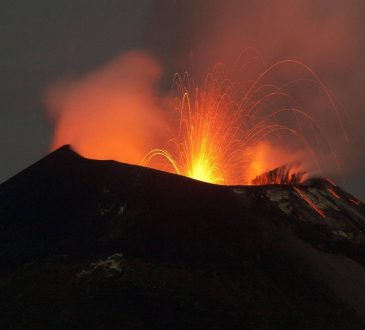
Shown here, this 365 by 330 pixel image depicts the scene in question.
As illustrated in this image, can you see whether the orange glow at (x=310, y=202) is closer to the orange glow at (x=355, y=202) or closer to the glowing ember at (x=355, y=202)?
the orange glow at (x=355, y=202)

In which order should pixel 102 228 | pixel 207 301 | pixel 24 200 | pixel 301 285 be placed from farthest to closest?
pixel 24 200 < pixel 102 228 < pixel 301 285 < pixel 207 301

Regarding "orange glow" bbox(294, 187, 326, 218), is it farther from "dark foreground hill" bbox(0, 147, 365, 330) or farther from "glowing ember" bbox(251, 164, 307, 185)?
"glowing ember" bbox(251, 164, 307, 185)

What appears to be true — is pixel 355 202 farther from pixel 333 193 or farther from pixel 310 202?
pixel 310 202

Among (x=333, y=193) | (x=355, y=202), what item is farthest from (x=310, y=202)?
(x=355, y=202)

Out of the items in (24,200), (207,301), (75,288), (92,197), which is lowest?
(207,301)

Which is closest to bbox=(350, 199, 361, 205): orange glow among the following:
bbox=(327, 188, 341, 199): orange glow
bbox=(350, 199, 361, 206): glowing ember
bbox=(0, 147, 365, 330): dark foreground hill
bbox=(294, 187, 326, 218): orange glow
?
bbox=(350, 199, 361, 206): glowing ember

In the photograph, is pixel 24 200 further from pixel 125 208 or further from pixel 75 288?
pixel 75 288

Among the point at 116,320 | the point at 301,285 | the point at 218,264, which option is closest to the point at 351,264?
the point at 301,285

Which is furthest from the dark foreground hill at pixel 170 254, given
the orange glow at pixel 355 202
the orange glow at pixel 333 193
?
the orange glow at pixel 355 202
